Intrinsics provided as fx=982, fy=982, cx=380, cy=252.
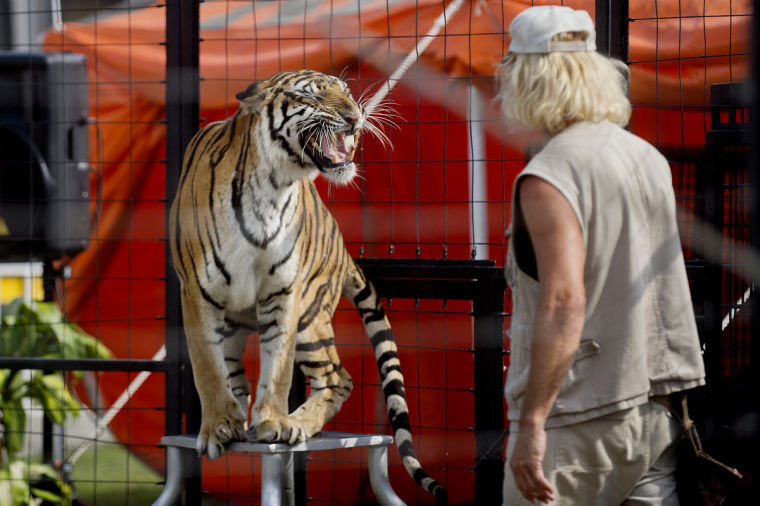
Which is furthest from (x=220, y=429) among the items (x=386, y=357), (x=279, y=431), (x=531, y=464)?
(x=531, y=464)

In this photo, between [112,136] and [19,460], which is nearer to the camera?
[19,460]

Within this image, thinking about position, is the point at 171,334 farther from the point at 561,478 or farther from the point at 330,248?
the point at 561,478

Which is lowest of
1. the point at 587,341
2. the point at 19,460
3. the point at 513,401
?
the point at 19,460

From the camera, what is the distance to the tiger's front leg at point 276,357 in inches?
115

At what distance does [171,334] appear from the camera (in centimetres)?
336

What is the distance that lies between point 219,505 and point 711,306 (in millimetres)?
2826

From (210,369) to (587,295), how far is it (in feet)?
4.55

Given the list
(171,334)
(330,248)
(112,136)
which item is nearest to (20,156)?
(112,136)

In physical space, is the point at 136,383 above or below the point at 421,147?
below

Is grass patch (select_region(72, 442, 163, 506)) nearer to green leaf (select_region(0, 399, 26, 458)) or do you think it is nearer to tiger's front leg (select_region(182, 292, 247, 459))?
green leaf (select_region(0, 399, 26, 458))

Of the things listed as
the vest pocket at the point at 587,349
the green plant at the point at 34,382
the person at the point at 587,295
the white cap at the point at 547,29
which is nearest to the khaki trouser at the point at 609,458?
the person at the point at 587,295

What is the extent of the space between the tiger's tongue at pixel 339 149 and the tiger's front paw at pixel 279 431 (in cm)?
78

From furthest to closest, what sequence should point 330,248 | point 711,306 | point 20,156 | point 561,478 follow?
1. point 20,156
2. point 330,248
3. point 711,306
4. point 561,478

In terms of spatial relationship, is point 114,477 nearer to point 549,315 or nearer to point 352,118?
point 352,118
